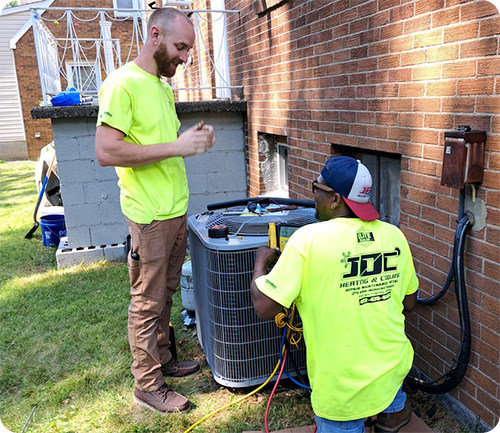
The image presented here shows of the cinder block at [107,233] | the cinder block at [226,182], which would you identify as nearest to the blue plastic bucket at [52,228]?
the cinder block at [107,233]

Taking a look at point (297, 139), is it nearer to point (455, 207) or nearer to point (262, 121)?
point (262, 121)

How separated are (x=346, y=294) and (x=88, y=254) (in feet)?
14.4

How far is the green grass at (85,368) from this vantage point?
2762 mm

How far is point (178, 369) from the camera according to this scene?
3195mm

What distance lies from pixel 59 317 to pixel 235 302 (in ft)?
7.31

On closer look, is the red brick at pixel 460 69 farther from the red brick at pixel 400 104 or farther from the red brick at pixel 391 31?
the red brick at pixel 391 31

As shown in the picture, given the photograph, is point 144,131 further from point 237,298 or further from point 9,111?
point 9,111

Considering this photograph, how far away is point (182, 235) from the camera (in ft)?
9.51

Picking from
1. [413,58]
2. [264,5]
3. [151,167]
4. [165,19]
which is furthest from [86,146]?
[413,58]

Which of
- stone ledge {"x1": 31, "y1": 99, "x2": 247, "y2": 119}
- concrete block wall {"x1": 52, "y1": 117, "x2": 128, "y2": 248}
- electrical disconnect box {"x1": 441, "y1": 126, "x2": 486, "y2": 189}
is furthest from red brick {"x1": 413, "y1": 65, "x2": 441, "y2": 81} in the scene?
concrete block wall {"x1": 52, "y1": 117, "x2": 128, "y2": 248}

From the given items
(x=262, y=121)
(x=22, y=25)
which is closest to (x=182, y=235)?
(x=262, y=121)

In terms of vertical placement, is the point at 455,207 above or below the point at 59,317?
above

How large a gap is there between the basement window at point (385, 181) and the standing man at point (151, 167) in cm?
132

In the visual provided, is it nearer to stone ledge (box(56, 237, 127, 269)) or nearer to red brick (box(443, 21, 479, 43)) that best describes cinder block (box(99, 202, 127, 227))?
stone ledge (box(56, 237, 127, 269))
